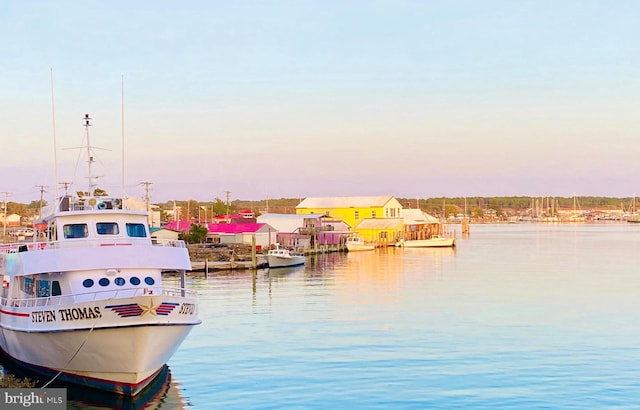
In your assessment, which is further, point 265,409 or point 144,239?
point 144,239

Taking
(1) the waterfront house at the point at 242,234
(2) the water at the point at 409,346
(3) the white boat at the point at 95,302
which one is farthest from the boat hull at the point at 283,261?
(3) the white boat at the point at 95,302

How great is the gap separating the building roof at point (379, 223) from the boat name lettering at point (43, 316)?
4302 inches

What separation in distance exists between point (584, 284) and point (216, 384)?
45311 millimetres

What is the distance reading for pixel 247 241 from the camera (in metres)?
107

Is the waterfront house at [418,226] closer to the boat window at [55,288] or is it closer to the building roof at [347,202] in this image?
the building roof at [347,202]

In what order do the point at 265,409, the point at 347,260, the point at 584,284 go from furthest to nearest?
the point at 347,260
the point at 584,284
the point at 265,409

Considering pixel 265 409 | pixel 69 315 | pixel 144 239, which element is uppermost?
pixel 144 239

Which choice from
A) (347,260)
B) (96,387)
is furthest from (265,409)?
(347,260)

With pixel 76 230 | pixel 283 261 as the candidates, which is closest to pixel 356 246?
pixel 283 261

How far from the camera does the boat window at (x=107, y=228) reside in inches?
1241

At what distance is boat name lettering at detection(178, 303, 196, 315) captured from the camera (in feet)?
89.3

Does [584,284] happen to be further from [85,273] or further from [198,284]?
[85,273]

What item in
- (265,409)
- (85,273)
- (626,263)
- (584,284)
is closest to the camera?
(265,409)

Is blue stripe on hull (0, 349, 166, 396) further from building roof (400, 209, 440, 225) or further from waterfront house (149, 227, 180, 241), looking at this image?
building roof (400, 209, 440, 225)
